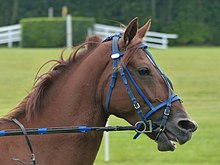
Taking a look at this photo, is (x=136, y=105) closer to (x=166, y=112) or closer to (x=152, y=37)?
(x=166, y=112)

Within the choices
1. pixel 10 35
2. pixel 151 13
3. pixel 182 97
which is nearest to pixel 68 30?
pixel 10 35

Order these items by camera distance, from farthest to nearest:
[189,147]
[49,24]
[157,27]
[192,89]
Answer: [157,27]
[49,24]
[192,89]
[189,147]

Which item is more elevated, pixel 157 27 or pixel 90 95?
pixel 90 95

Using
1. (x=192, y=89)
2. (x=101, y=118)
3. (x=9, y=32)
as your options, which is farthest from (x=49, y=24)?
(x=101, y=118)

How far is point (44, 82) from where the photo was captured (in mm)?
3742

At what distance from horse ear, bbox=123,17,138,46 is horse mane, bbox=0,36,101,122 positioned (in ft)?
0.89

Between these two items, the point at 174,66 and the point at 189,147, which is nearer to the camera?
the point at 189,147

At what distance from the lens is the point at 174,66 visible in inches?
906

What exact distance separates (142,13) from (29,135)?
43589 mm

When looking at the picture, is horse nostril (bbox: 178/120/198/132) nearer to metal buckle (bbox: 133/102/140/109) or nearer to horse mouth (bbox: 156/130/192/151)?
horse mouth (bbox: 156/130/192/151)

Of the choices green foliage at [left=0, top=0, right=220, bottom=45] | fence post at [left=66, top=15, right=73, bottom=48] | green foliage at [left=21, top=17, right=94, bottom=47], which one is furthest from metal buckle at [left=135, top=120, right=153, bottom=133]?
green foliage at [left=0, top=0, right=220, bottom=45]

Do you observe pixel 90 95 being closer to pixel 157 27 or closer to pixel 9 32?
pixel 9 32

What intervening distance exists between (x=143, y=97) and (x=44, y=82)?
66cm

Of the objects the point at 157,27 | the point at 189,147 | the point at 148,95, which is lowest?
the point at 157,27
